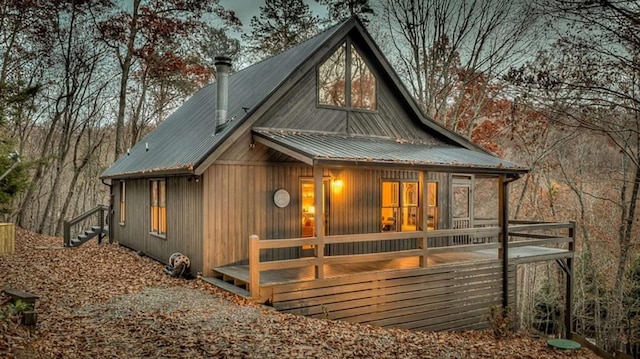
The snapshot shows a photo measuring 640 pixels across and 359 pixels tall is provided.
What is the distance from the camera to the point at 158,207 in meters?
12.6

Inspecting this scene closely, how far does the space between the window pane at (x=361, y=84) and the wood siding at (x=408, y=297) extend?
185 inches

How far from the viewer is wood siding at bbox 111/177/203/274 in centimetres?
1009

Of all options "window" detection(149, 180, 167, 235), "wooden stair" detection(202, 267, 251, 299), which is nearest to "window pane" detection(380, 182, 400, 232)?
"wooden stair" detection(202, 267, 251, 299)

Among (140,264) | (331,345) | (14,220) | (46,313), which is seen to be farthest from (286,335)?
(14,220)

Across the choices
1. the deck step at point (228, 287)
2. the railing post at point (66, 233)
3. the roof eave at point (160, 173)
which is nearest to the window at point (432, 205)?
the deck step at point (228, 287)

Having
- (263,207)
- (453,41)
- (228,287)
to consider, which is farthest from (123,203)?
(453,41)

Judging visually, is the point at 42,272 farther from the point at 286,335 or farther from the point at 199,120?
the point at 286,335

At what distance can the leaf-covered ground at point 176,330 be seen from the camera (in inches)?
216

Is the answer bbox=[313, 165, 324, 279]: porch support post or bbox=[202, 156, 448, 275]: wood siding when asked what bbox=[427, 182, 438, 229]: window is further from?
bbox=[313, 165, 324, 279]: porch support post

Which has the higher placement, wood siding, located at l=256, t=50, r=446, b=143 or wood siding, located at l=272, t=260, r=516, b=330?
wood siding, located at l=256, t=50, r=446, b=143

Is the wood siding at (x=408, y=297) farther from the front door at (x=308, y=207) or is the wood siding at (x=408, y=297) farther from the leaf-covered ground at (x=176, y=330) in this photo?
the front door at (x=308, y=207)

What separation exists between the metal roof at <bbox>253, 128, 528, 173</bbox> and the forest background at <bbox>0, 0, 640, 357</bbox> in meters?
4.08

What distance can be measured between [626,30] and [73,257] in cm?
1439

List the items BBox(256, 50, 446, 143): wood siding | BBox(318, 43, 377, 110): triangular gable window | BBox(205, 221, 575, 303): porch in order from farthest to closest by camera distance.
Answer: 1. BBox(318, 43, 377, 110): triangular gable window
2. BBox(256, 50, 446, 143): wood siding
3. BBox(205, 221, 575, 303): porch
